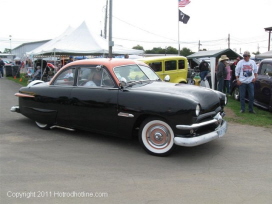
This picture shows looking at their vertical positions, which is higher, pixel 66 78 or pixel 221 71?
pixel 221 71

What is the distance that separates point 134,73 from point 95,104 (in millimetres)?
1034

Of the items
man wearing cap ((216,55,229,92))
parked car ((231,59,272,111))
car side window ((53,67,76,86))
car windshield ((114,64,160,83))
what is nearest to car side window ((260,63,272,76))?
parked car ((231,59,272,111))

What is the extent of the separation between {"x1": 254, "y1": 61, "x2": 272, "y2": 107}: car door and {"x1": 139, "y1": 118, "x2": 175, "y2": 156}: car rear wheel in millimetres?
5099

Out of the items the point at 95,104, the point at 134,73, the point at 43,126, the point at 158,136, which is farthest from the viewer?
the point at 43,126

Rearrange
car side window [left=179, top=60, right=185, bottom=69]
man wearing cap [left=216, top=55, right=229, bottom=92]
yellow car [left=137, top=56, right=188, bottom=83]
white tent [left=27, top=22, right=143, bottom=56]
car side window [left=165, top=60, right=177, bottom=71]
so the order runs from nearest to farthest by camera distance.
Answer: yellow car [left=137, top=56, right=188, bottom=83] < car side window [left=165, top=60, right=177, bottom=71] < man wearing cap [left=216, top=55, right=229, bottom=92] < car side window [left=179, top=60, right=185, bottom=69] < white tent [left=27, top=22, right=143, bottom=56]

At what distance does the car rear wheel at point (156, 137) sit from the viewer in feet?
15.4

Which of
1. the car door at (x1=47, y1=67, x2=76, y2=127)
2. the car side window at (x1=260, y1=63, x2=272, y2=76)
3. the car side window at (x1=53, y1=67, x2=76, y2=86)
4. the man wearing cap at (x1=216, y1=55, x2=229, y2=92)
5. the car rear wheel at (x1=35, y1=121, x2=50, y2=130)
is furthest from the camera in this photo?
the man wearing cap at (x1=216, y1=55, x2=229, y2=92)

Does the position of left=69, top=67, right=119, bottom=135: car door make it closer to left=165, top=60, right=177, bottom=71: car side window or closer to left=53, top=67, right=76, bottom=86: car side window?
left=53, top=67, right=76, bottom=86: car side window

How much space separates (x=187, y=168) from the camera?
4293mm

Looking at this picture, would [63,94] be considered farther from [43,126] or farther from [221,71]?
[221,71]

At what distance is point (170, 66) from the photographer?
440 inches

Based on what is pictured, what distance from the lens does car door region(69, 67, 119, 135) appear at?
5.16m

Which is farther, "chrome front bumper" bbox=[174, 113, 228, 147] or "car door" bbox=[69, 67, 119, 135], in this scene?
A: "car door" bbox=[69, 67, 119, 135]

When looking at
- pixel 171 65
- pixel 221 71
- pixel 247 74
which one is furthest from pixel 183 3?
pixel 247 74
